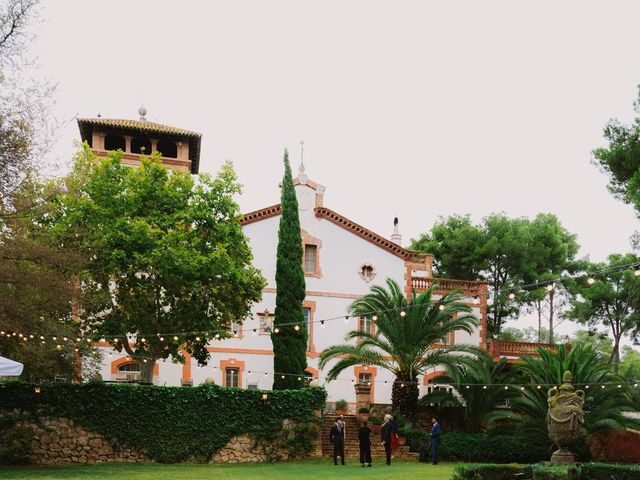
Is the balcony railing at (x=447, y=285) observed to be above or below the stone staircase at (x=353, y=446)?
above

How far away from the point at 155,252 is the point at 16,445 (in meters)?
7.43

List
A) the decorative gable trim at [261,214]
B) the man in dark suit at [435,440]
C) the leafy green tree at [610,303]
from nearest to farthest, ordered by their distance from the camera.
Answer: the man in dark suit at [435,440]
the decorative gable trim at [261,214]
the leafy green tree at [610,303]

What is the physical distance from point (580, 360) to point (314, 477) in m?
13.2

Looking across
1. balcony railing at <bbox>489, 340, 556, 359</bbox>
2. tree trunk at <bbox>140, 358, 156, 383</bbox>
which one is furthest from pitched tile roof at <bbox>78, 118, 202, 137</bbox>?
balcony railing at <bbox>489, 340, 556, 359</bbox>

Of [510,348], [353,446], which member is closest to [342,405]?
[353,446]

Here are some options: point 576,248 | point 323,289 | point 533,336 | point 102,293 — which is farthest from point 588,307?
point 533,336

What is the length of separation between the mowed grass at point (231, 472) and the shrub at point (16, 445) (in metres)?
0.72

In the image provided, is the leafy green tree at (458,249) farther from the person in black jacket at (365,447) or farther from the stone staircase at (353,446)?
the person in black jacket at (365,447)

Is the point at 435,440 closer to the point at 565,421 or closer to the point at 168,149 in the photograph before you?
the point at 565,421

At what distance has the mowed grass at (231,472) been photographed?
61.8 feet

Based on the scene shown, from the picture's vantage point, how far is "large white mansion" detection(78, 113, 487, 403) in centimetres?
3438

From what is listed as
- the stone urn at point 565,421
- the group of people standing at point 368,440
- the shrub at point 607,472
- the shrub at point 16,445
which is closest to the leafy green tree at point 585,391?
the group of people standing at point 368,440

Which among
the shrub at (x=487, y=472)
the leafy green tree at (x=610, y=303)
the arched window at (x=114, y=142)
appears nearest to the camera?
the shrub at (x=487, y=472)

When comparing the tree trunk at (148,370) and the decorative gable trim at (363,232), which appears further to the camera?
the decorative gable trim at (363,232)
